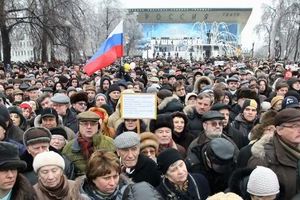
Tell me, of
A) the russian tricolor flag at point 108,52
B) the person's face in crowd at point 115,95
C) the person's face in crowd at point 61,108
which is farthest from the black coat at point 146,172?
the russian tricolor flag at point 108,52

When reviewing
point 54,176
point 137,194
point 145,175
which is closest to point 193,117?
point 145,175

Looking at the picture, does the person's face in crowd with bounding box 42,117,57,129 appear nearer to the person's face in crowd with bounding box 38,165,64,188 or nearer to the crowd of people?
the crowd of people

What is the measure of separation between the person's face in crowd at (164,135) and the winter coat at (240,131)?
3.24ft

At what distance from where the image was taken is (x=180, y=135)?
5.73 m

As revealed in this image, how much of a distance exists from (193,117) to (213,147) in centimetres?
228

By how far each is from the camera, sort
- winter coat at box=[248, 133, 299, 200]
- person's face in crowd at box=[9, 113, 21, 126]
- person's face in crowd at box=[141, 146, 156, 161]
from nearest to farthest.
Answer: winter coat at box=[248, 133, 299, 200]
person's face in crowd at box=[141, 146, 156, 161]
person's face in crowd at box=[9, 113, 21, 126]

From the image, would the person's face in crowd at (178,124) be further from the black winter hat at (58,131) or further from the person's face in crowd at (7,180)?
the person's face in crowd at (7,180)

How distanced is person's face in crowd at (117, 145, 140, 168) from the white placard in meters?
1.41

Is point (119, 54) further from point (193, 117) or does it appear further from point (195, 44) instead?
point (195, 44)

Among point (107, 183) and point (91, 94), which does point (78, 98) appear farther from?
point (107, 183)

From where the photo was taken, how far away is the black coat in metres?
4.05

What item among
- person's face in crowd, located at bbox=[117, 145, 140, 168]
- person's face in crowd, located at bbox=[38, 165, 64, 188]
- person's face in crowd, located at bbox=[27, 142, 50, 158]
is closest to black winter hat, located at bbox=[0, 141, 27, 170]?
person's face in crowd, located at bbox=[38, 165, 64, 188]

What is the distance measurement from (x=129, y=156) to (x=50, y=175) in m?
0.82

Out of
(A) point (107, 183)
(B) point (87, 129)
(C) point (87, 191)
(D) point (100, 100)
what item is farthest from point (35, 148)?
(D) point (100, 100)
